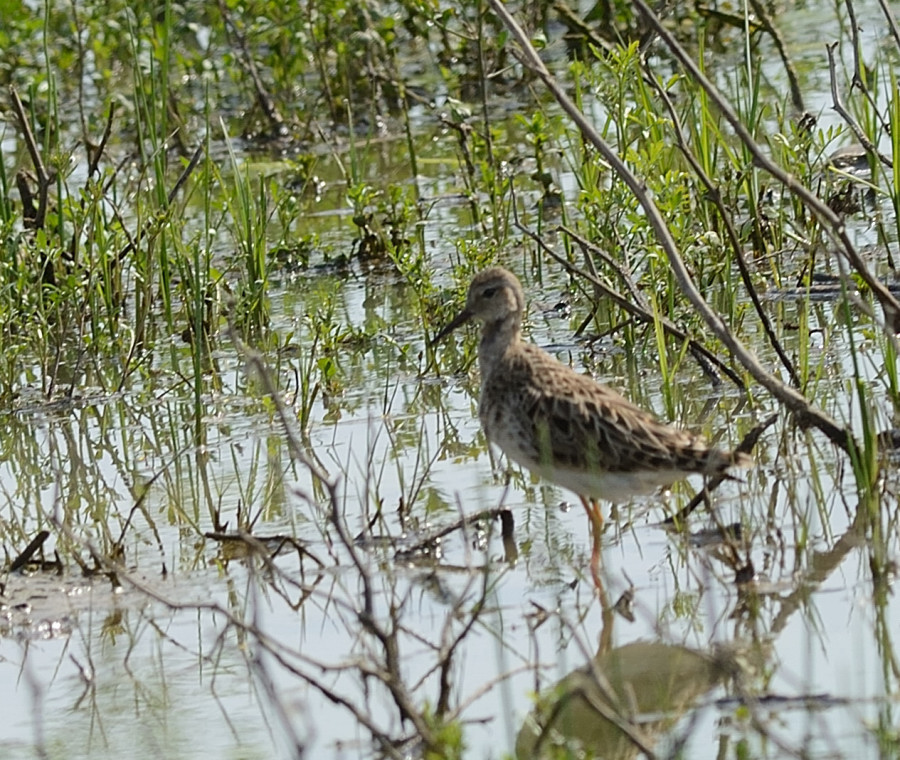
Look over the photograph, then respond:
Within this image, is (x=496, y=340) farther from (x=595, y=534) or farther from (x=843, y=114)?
(x=843, y=114)

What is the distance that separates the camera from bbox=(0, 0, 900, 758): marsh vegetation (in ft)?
14.5

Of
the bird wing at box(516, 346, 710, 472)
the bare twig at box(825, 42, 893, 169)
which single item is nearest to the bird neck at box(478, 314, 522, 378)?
the bird wing at box(516, 346, 710, 472)

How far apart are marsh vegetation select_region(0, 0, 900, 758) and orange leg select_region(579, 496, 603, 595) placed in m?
0.04

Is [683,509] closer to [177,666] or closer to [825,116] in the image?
[177,666]

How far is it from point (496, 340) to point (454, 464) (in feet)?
1.97

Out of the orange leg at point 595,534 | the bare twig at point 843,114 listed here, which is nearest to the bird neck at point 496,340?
the orange leg at point 595,534

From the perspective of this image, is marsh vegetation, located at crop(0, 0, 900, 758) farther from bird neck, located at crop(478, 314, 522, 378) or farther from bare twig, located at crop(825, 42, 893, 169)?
bird neck, located at crop(478, 314, 522, 378)

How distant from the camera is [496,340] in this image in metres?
6.22

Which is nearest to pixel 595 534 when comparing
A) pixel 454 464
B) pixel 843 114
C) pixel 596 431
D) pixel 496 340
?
pixel 596 431

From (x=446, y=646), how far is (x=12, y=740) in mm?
1207

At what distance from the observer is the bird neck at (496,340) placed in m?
6.13

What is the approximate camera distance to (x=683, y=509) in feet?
18.4

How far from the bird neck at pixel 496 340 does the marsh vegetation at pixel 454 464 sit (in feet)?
1.46

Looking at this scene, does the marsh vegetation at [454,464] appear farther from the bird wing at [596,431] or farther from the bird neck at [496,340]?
the bird neck at [496,340]
